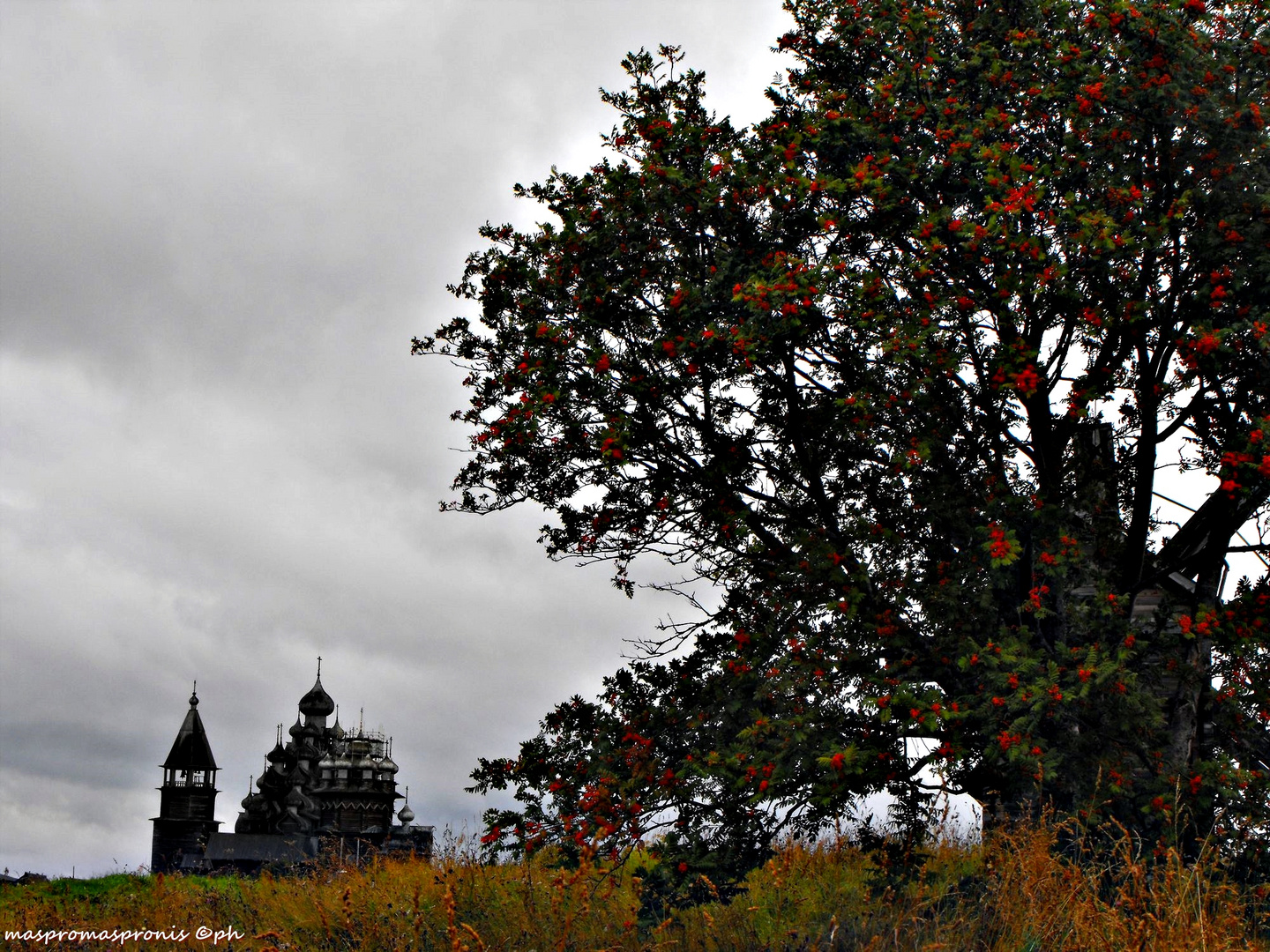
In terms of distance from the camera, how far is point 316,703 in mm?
73250

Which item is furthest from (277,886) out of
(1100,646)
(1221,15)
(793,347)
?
(1221,15)

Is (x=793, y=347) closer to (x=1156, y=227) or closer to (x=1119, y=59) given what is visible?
(x=1156, y=227)

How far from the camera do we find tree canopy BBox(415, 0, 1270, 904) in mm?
8695

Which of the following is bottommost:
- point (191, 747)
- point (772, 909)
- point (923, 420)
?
point (772, 909)

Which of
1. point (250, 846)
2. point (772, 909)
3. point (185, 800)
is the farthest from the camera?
point (185, 800)

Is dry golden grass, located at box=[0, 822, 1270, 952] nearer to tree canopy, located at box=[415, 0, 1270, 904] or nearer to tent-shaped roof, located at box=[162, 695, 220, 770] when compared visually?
tree canopy, located at box=[415, 0, 1270, 904]

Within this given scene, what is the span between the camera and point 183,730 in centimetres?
7550

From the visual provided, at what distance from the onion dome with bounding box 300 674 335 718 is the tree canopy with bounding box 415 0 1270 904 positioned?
66551mm

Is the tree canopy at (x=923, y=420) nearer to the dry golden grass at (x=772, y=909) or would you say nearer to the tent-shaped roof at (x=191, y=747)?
the dry golden grass at (x=772, y=909)

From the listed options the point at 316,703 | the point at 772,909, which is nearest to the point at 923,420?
the point at 772,909

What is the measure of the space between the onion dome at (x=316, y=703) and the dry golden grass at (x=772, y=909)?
62.7 metres

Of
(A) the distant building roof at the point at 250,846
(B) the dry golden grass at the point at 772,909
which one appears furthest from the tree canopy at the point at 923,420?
(A) the distant building roof at the point at 250,846

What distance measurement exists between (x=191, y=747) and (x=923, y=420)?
7512 centimetres

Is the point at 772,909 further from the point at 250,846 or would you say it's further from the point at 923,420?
the point at 250,846
